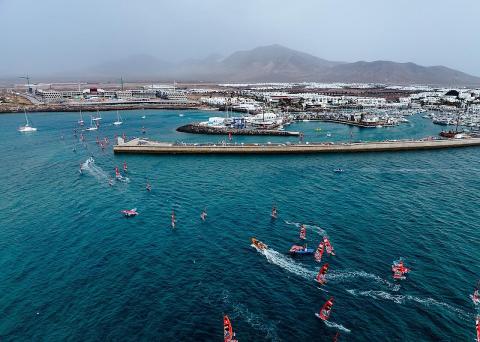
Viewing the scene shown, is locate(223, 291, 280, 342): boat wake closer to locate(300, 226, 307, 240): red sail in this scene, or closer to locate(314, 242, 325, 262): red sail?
locate(314, 242, 325, 262): red sail

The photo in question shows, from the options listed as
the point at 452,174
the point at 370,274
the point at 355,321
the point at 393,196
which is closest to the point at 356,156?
the point at 452,174

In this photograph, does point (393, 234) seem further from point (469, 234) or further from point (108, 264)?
point (108, 264)

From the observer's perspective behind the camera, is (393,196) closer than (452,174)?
Yes

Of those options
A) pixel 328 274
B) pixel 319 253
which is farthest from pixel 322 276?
pixel 319 253

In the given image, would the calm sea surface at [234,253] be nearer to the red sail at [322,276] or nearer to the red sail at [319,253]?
the red sail at [322,276]

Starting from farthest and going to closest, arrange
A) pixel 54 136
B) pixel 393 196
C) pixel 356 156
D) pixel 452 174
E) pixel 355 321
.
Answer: pixel 54 136
pixel 356 156
pixel 452 174
pixel 393 196
pixel 355 321

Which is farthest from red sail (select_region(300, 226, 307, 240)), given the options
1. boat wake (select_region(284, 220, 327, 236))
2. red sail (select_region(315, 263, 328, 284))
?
red sail (select_region(315, 263, 328, 284))

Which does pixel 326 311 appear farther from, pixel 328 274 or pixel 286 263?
pixel 286 263
